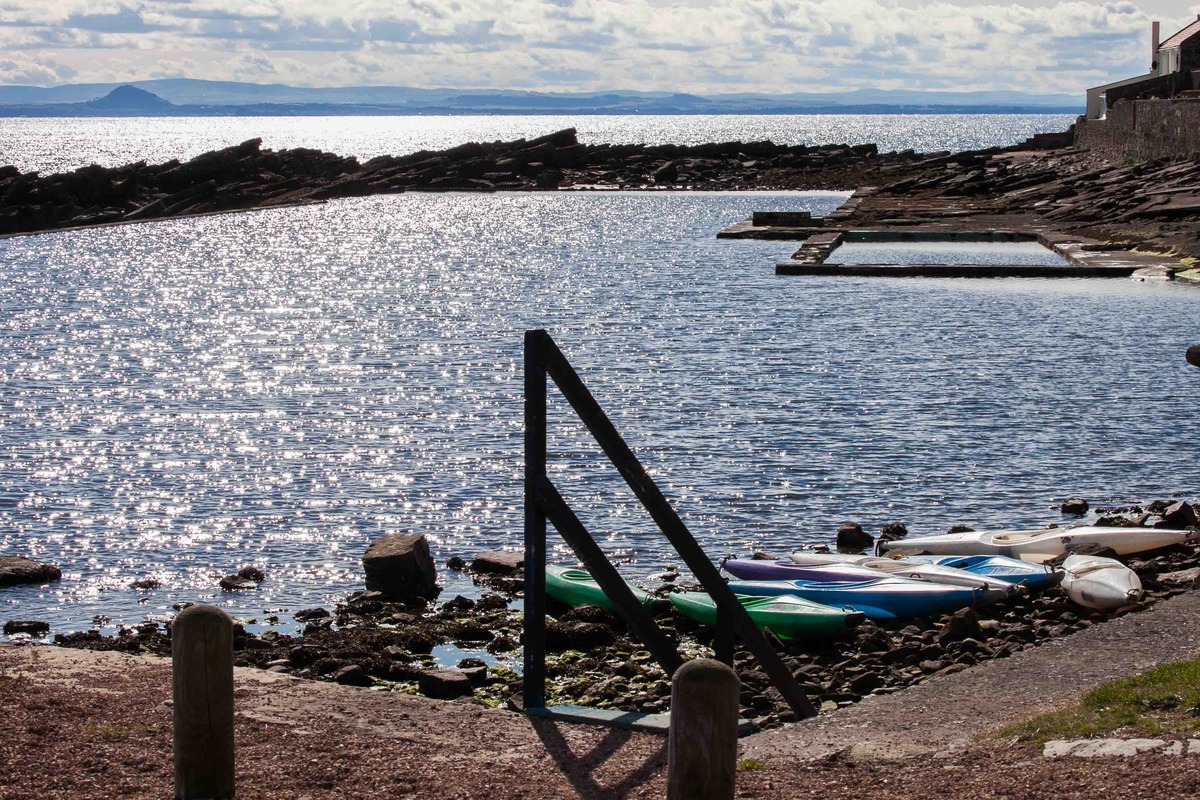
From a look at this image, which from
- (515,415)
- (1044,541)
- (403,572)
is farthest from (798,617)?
(515,415)

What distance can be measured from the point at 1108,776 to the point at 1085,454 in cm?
1336

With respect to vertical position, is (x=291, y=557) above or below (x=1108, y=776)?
below

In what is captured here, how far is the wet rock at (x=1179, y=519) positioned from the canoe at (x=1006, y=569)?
2.40m

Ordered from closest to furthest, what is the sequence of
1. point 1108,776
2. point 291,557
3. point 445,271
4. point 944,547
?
point 1108,776, point 944,547, point 291,557, point 445,271

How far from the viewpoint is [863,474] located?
1814 centimetres

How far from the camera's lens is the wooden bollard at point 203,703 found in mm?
5965

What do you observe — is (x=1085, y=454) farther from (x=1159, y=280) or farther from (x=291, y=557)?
(x=1159, y=280)

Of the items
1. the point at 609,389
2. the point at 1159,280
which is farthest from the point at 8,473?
the point at 1159,280

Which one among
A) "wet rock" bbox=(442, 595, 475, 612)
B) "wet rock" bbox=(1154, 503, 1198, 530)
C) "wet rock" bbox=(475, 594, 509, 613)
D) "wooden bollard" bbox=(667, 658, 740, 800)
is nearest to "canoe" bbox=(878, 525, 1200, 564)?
"wet rock" bbox=(1154, 503, 1198, 530)

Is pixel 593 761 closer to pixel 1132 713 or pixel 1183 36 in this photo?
pixel 1132 713

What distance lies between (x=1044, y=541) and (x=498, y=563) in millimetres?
5122

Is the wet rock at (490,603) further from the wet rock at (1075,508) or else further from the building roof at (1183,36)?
the building roof at (1183,36)

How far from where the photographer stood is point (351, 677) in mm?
10547

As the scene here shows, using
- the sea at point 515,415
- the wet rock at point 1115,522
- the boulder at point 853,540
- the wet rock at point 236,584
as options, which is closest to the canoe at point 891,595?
the sea at point 515,415
